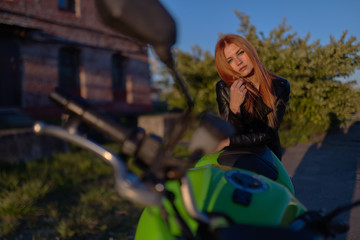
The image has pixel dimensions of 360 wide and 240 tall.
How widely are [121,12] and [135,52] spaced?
13.3 meters

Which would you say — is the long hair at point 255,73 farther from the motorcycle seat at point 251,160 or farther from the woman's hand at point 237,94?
the motorcycle seat at point 251,160

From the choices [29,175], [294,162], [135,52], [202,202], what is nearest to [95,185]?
[29,175]

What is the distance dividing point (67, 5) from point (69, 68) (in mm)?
2794

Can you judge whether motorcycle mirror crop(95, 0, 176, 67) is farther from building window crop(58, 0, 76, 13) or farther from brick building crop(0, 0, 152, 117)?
building window crop(58, 0, 76, 13)

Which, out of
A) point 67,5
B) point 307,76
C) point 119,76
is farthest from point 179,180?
point 119,76

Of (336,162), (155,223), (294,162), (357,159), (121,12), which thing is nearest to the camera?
(121,12)

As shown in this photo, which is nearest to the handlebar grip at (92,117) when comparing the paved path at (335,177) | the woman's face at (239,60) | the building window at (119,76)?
the woman's face at (239,60)

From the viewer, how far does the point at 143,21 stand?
65cm

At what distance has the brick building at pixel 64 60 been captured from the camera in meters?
9.84

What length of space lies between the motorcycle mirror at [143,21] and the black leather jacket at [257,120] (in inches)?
36.0

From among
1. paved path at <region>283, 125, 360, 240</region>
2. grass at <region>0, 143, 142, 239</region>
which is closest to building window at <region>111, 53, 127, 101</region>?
grass at <region>0, 143, 142, 239</region>

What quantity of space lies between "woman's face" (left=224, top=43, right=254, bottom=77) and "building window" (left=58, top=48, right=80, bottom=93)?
1058 cm

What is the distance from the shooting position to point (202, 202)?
2.74ft

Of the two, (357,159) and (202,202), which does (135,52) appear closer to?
(357,159)
